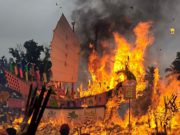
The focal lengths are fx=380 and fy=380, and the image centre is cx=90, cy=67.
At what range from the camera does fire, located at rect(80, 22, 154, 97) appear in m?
56.4

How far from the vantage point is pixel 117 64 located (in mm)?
60062

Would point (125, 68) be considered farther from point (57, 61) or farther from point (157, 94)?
point (57, 61)

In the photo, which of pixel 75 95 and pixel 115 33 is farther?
pixel 115 33

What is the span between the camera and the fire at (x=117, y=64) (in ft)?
185

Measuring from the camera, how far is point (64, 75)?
205ft

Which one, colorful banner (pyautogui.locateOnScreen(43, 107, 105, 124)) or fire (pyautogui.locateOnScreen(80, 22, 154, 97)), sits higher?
fire (pyautogui.locateOnScreen(80, 22, 154, 97))

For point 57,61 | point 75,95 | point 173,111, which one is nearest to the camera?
point 173,111

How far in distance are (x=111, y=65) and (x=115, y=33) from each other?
23.0 feet

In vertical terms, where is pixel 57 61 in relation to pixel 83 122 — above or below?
above

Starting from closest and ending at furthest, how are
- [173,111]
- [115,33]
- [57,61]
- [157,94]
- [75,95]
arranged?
[173,111], [157,94], [75,95], [57,61], [115,33]

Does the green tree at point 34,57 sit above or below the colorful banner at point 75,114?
above

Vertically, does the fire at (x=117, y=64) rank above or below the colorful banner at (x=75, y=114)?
above

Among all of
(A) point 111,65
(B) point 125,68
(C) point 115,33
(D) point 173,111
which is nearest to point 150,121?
(D) point 173,111

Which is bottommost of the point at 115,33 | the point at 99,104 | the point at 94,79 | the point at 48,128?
the point at 48,128
